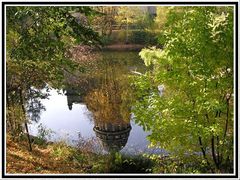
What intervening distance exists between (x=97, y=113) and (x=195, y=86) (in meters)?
6.51

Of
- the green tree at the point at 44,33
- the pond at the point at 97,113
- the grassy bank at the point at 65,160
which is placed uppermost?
the green tree at the point at 44,33

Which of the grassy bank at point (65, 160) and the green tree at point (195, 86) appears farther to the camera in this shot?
the grassy bank at point (65, 160)

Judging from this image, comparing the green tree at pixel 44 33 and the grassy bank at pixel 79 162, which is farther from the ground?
the green tree at pixel 44 33

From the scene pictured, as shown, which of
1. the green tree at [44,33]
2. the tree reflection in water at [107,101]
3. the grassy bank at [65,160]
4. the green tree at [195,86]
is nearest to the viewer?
the green tree at [195,86]

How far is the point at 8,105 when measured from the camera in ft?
23.2

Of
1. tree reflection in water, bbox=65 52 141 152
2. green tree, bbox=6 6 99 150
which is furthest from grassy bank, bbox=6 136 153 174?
green tree, bbox=6 6 99 150

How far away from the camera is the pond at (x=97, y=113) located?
8992mm

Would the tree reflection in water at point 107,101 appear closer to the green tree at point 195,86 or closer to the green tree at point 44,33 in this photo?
the green tree at point 44,33

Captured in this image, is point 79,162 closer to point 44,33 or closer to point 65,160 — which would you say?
point 65,160

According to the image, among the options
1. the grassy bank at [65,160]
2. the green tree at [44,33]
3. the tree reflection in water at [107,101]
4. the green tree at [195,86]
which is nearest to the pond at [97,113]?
the tree reflection in water at [107,101]

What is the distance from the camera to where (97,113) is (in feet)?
36.3

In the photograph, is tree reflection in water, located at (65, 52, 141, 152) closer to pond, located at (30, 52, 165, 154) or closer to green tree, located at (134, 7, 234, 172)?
pond, located at (30, 52, 165, 154)

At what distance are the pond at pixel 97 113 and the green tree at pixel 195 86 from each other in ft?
9.77

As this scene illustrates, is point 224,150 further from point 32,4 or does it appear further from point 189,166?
point 32,4
